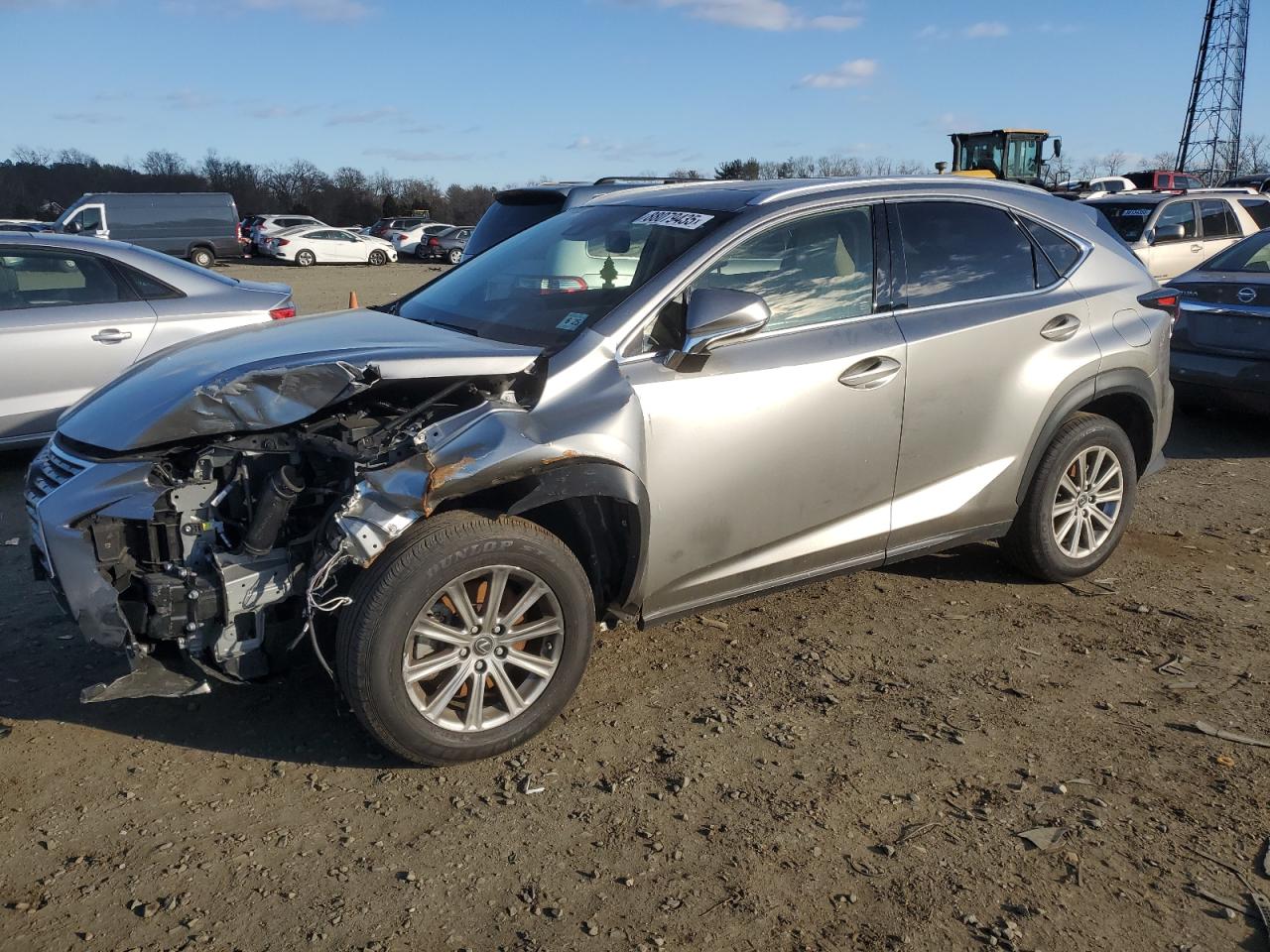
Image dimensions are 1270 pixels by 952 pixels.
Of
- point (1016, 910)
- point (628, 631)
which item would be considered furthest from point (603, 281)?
point (1016, 910)

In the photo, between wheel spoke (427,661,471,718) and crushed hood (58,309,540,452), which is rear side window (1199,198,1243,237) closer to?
crushed hood (58,309,540,452)

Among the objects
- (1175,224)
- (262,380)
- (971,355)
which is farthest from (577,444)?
(1175,224)

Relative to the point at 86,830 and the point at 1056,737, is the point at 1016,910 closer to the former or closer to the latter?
the point at 1056,737

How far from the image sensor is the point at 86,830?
3.25m

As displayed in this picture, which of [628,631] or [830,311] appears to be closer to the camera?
[830,311]

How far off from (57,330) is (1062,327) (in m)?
5.95

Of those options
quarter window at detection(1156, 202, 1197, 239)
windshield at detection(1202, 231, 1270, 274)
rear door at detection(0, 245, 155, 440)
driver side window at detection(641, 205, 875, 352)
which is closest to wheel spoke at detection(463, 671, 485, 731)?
driver side window at detection(641, 205, 875, 352)

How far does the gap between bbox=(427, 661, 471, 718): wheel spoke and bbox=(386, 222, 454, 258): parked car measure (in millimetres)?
39126

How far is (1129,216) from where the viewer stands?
44.3 ft

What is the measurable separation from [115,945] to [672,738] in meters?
1.82

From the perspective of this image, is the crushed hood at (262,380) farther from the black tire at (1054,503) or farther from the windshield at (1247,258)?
the windshield at (1247,258)

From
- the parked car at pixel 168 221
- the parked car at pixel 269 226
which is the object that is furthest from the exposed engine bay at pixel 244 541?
the parked car at pixel 269 226

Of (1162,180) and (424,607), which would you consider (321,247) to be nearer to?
(1162,180)

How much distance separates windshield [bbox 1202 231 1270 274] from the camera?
8422mm
